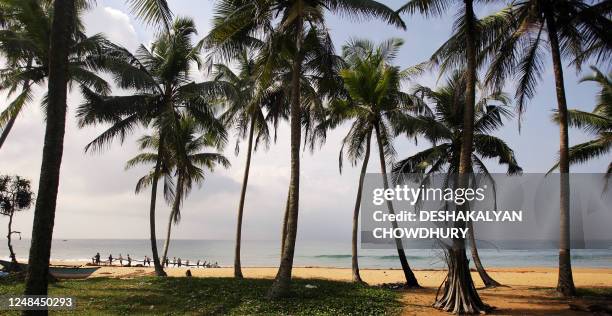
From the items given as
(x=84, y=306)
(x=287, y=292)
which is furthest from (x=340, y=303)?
(x=84, y=306)

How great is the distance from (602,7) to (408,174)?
8.05m

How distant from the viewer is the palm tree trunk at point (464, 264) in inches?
396

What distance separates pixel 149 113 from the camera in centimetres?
1727

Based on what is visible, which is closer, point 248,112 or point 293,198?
point 293,198

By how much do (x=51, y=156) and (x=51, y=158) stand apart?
1.3 inches

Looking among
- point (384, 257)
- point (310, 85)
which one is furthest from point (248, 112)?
point (384, 257)

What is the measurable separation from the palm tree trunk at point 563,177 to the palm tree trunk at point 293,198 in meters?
7.22

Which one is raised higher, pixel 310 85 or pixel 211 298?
pixel 310 85

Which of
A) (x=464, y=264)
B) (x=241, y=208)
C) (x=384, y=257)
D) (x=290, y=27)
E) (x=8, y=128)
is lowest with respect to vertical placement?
(x=384, y=257)

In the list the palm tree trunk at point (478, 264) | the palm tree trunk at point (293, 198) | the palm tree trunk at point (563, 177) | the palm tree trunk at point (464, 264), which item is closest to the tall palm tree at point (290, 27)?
the palm tree trunk at point (293, 198)

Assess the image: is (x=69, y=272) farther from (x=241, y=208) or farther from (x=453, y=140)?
(x=453, y=140)

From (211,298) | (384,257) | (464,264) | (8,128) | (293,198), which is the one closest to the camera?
(464,264)

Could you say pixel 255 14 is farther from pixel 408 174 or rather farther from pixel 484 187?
pixel 484 187

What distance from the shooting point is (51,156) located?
7043 millimetres
